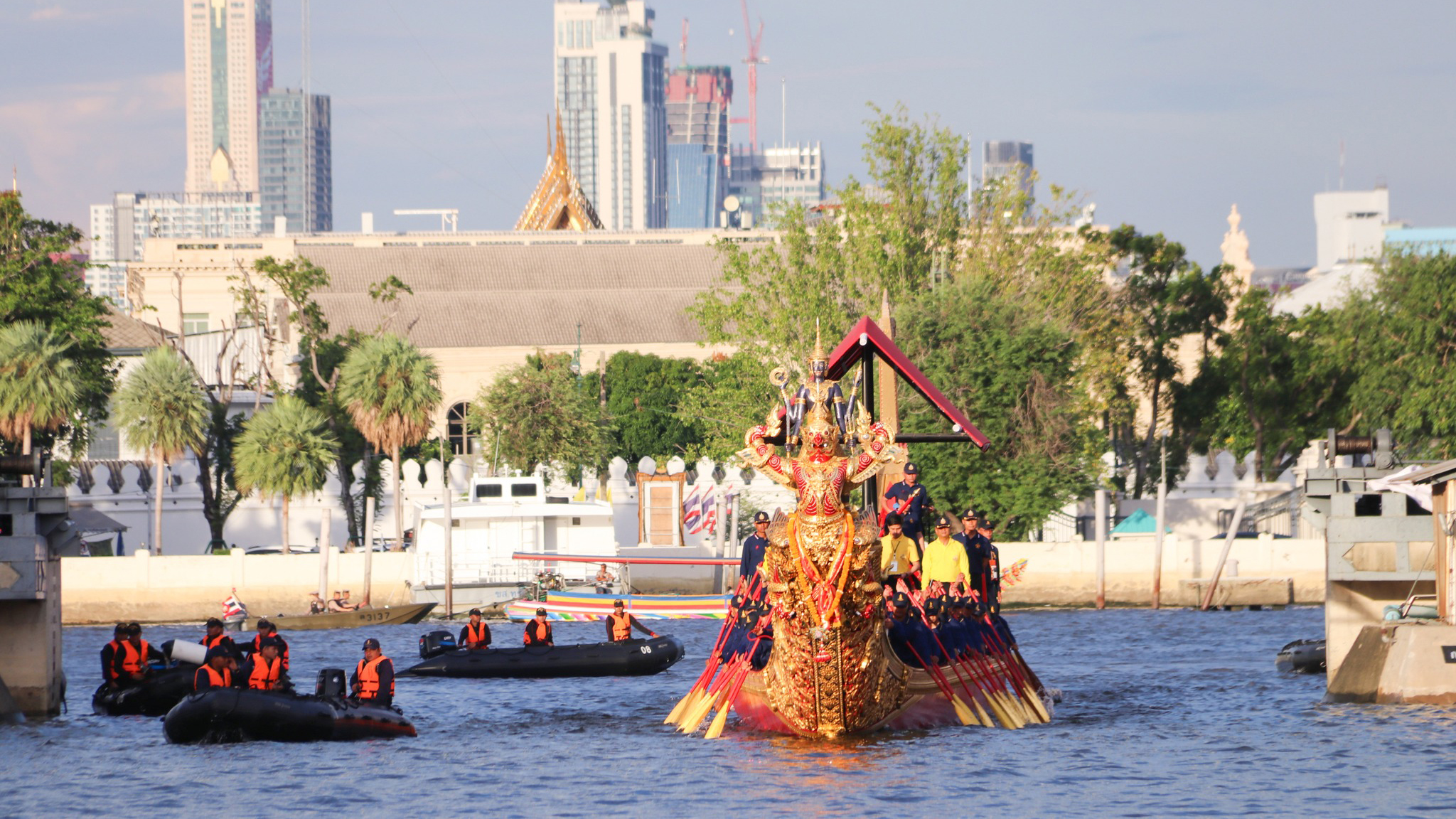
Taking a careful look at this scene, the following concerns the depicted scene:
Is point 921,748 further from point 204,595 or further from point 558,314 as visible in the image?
point 558,314

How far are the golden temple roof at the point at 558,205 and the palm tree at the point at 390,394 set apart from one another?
307ft

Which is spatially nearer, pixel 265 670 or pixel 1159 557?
pixel 265 670

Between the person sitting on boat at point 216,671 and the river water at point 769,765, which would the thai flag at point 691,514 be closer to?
the river water at point 769,765

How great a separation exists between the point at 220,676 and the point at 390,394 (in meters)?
31.3

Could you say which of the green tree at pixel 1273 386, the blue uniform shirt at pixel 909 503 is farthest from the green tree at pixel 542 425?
the blue uniform shirt at pixel 909 503

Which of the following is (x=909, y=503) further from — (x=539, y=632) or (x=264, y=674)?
(x=539, y=632)

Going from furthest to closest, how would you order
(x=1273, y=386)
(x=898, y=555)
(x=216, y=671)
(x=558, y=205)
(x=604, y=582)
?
(x=558, y=205), (x=1273, y=386), (x=604, y=582), (x=216, y=671), (x=898, y=555)

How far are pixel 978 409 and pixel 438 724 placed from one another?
3025cm

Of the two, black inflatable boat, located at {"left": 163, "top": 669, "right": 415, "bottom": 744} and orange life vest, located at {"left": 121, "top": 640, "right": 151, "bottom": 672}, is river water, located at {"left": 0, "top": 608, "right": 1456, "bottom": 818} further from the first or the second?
orange life vest, located at {"left": 121, "top": 640, "right": 151, "bottom": 672}

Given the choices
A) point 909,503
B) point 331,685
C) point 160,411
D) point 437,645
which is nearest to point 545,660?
point 437,645

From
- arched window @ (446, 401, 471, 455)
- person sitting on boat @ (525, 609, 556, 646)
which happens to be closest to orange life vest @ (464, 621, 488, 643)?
person sitting on boat @ (525, 609, 556, 646)

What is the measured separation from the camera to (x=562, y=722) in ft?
107

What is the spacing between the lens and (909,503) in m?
26.2

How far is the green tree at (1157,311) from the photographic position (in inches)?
2778
